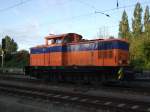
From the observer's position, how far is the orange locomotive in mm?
18984

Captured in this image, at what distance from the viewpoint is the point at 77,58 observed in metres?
21.1

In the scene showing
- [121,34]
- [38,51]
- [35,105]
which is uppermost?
[121,34]

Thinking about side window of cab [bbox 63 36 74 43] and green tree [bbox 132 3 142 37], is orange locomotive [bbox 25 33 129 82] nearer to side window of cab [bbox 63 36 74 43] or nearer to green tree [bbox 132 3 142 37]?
side window of cab [bbox 63 36 74 43]

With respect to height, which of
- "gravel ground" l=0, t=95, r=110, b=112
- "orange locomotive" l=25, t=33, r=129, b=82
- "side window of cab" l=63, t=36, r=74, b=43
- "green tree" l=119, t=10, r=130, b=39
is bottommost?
"gravel ground" l=0, t=95, r=110, b=112

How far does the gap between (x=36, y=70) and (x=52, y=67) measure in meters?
2.03

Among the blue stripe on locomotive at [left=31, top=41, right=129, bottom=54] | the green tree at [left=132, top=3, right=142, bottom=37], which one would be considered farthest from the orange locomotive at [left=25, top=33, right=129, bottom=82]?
the green tree at [left=132, top=3, right=142, bottom=37]

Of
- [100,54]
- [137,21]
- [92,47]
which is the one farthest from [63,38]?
[137,21]

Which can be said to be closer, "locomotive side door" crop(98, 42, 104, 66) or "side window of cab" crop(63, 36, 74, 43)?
"locomotive side door" crop(98, 42, 104, 66)

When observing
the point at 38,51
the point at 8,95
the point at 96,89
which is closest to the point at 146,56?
the point at 38,51

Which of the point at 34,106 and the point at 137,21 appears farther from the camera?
the point at 137,21

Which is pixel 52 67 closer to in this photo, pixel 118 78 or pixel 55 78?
pixel 55 78

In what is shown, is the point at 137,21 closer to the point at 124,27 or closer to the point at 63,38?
the point at 124,27

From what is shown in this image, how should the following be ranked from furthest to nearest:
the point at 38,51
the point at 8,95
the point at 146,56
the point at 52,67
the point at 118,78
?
the point at 146,56, the point at 38,51, the point at 52,67, the point at 118,78, the point at 8,95

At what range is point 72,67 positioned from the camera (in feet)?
67.7
